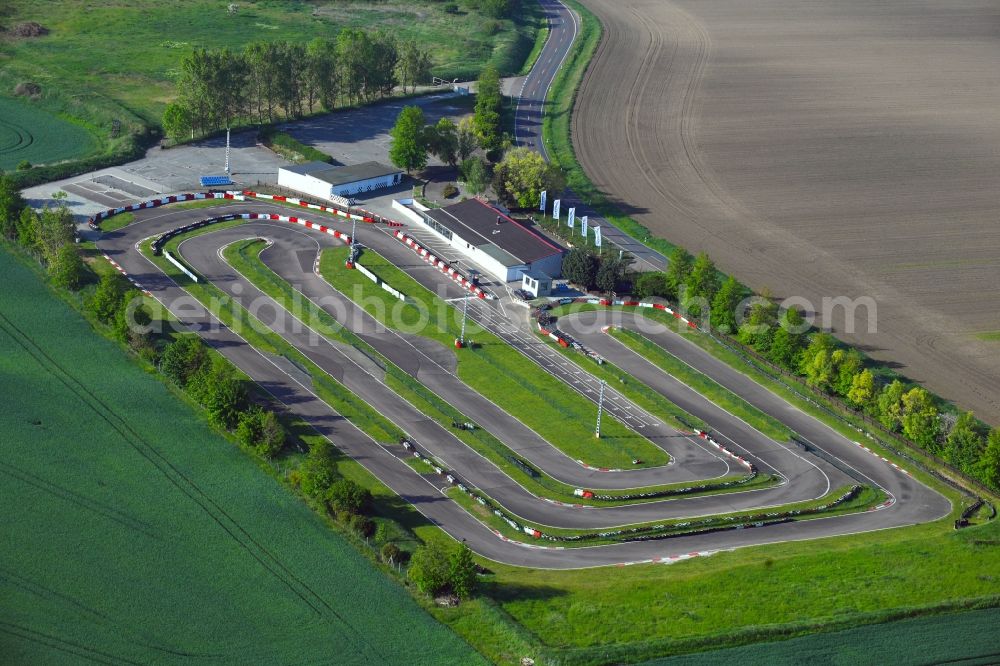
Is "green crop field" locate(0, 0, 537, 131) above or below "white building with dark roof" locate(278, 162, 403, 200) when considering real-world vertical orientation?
above

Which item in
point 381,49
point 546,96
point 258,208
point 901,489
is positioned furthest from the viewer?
point 546,96

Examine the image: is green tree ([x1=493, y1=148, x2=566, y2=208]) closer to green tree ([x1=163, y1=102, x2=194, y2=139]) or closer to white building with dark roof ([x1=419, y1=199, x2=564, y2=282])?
white building with dark roof ([x1=419, y1=199, x2=564, y2=282])

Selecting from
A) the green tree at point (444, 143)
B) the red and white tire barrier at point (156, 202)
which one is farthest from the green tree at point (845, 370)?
the red and white tire barrier at point (156, 202)

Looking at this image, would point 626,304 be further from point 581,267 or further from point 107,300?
point 107,300

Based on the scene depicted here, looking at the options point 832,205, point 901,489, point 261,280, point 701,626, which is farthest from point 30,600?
point 832,205

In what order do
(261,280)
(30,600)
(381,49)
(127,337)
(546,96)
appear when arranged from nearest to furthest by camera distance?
(30,600)
(127,337)
(261,280)
(381,49)
(546,96)

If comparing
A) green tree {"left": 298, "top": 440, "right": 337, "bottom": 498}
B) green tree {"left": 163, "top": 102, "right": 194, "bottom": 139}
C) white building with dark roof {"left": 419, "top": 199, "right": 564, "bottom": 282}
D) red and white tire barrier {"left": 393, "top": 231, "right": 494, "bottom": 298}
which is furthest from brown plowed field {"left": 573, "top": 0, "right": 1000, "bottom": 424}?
green tree {"left": 298, "top": 440, "right": 337, "bottom": 498}

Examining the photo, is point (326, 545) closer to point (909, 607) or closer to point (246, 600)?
point (246, 600)
